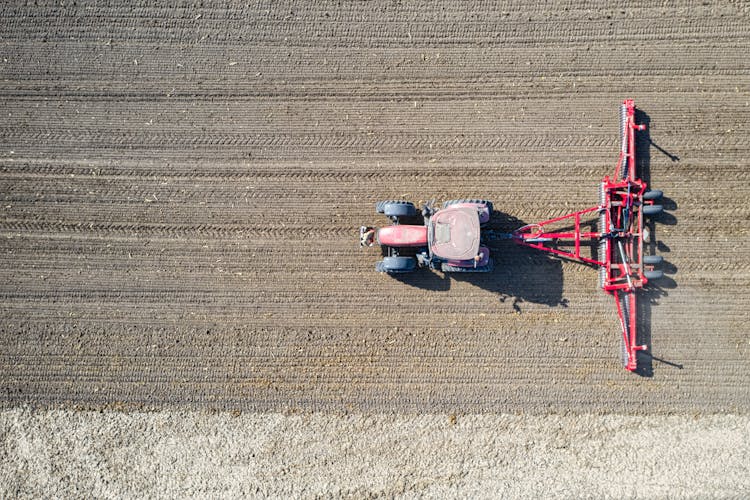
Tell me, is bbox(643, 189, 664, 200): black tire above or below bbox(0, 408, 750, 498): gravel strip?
above

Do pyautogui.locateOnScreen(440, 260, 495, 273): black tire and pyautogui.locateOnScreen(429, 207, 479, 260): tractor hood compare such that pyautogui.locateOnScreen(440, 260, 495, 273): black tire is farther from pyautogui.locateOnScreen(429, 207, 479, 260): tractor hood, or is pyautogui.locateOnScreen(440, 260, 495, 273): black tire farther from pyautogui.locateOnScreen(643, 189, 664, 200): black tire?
pyautogui.locateOnScreen(643, 189, 664, 200): black tire

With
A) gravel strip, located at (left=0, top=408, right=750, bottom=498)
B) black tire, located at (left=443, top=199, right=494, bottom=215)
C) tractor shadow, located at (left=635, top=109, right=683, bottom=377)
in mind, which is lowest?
gravel strip, located at (left=0, top=408, right=750, bottom=498)

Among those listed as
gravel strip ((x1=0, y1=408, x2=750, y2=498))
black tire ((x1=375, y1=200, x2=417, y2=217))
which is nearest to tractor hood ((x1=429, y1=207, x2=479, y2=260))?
black tire ((x1=375, y1=200, x2=417, y2=217))

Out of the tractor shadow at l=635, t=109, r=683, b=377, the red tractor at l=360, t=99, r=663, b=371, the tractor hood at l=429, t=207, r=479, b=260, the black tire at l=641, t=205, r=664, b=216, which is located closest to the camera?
the tractor hood at l=429, t=207, r=479, b=260

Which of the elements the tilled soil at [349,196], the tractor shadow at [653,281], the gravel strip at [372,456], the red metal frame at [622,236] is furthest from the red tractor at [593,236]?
the gravel strip at [372,456]

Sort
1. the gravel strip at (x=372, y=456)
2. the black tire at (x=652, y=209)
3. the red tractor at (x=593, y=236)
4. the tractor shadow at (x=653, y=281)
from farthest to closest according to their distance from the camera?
1. the tractor shadow at (x=653, y=281)
2. the gravel strip at (x=372, y=456)
3. the black tire at (x=652, y=209)
4. the red tractor at (x=593, y=236)

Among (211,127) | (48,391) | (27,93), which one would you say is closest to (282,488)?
(48,391)

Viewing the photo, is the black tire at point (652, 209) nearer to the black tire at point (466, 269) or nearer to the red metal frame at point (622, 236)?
the red metal frame at point (622, 236)
